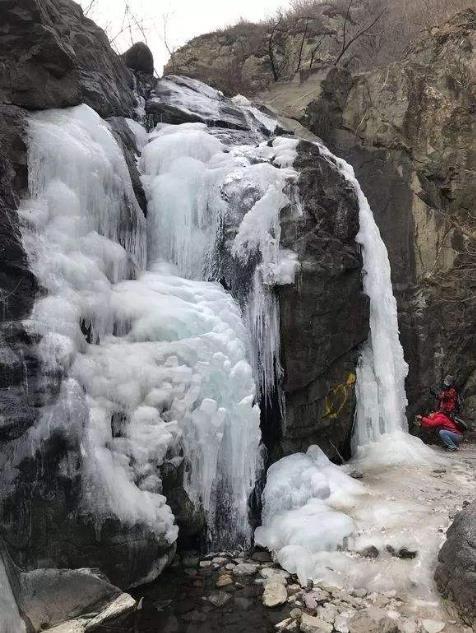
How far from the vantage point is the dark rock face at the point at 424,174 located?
8.34 meters

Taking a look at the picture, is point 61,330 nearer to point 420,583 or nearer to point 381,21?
point 420,583

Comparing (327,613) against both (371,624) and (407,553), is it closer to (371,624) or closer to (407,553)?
(371,624)

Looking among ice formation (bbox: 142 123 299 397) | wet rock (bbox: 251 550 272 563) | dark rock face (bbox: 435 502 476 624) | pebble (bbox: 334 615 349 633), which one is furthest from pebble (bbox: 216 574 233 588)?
ice formation (bbox: 142 123 299 397)

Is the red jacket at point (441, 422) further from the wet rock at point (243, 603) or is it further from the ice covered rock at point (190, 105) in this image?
the ice covered rock at point (190, 105)

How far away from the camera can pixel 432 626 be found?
3.14 metres

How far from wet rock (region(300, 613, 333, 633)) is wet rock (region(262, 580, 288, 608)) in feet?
0.86

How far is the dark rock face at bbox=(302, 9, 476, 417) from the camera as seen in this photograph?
834 centimetres

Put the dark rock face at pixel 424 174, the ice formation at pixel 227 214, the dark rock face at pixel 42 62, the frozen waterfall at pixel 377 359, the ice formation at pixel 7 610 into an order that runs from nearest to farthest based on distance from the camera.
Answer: the ice formation at pixel 7 610
the dark rock face at pixel 42 62
the ice formation at pixel 227 214
the frozen waterfall at pixel 377 359
the dark rock face at pixel 424 174

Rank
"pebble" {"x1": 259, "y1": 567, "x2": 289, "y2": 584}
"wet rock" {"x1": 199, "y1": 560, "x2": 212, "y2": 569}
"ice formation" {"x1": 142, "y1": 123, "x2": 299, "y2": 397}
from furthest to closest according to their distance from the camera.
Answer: "ice formation" {"x1": 142, "y1": 123, "x2": 299, "y2": 397}, "wet rock" {"x1": 199, "y1": 560, "x2": 212, "y2": 569}, "pebble" {"x1": 259, "y1": 567, "x2": 289, "y2": 584}

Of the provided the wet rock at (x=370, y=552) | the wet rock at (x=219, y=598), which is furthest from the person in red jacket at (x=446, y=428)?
the wet rock at (x=219, y=598)

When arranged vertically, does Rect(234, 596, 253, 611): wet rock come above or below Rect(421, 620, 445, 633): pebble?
below

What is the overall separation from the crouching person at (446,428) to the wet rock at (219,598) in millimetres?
4459

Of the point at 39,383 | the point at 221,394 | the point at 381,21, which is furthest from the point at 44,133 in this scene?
the point at 381,21

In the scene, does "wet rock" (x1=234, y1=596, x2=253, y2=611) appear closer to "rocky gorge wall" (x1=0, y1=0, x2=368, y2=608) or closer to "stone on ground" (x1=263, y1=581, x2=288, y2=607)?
"stone on ground" (x1=263, y1=581, x2=288, y2=607)
